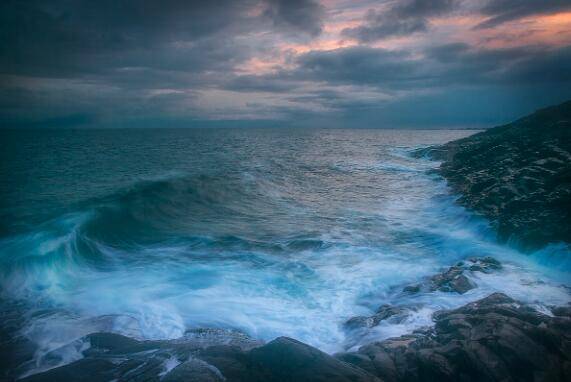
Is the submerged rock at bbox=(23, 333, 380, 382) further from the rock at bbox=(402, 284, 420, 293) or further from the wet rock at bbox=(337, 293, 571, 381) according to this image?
the rock at bbox=(402, 284, 420, 293)

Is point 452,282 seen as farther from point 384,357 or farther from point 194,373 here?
point 194,373

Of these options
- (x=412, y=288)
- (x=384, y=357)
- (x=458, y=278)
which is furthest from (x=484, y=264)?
(x=384, y=357)

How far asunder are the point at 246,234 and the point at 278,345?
949cm

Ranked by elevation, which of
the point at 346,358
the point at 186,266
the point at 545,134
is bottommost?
the point at 186,266

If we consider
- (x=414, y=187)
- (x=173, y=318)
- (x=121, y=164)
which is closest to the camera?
(x=173, y=318)

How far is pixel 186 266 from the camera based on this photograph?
11.9 meters

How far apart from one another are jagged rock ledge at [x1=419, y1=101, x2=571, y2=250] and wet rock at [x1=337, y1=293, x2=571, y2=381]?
6640 mm

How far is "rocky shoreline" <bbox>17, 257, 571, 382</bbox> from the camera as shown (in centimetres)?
518

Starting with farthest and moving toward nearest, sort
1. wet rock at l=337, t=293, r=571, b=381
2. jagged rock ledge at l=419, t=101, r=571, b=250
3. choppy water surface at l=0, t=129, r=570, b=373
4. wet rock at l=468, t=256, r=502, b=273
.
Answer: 1. jagged rock ledge at l=419, t=101, r=571, b=250
2. wet rock at l=468, t=256, r=502, b=273
3. choppy water surface at l=0, t=129, r=570, b=373
4. wet rock at l=337, t=293, r=571, b=381

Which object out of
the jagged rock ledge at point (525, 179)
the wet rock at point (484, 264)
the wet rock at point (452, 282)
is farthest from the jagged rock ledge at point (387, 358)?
the jagged rock ledge at point (525, 179)

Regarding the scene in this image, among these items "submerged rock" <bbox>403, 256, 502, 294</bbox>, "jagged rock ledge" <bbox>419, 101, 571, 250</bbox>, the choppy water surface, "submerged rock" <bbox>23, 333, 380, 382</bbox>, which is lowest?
the choppy water surface

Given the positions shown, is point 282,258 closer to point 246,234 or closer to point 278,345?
point 246,234

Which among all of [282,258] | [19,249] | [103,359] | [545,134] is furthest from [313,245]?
[545,134]

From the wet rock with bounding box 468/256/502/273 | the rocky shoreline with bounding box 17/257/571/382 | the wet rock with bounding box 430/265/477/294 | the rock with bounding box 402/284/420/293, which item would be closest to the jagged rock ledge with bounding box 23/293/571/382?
the rocky shoreline with bounding box 17/257/571/382
